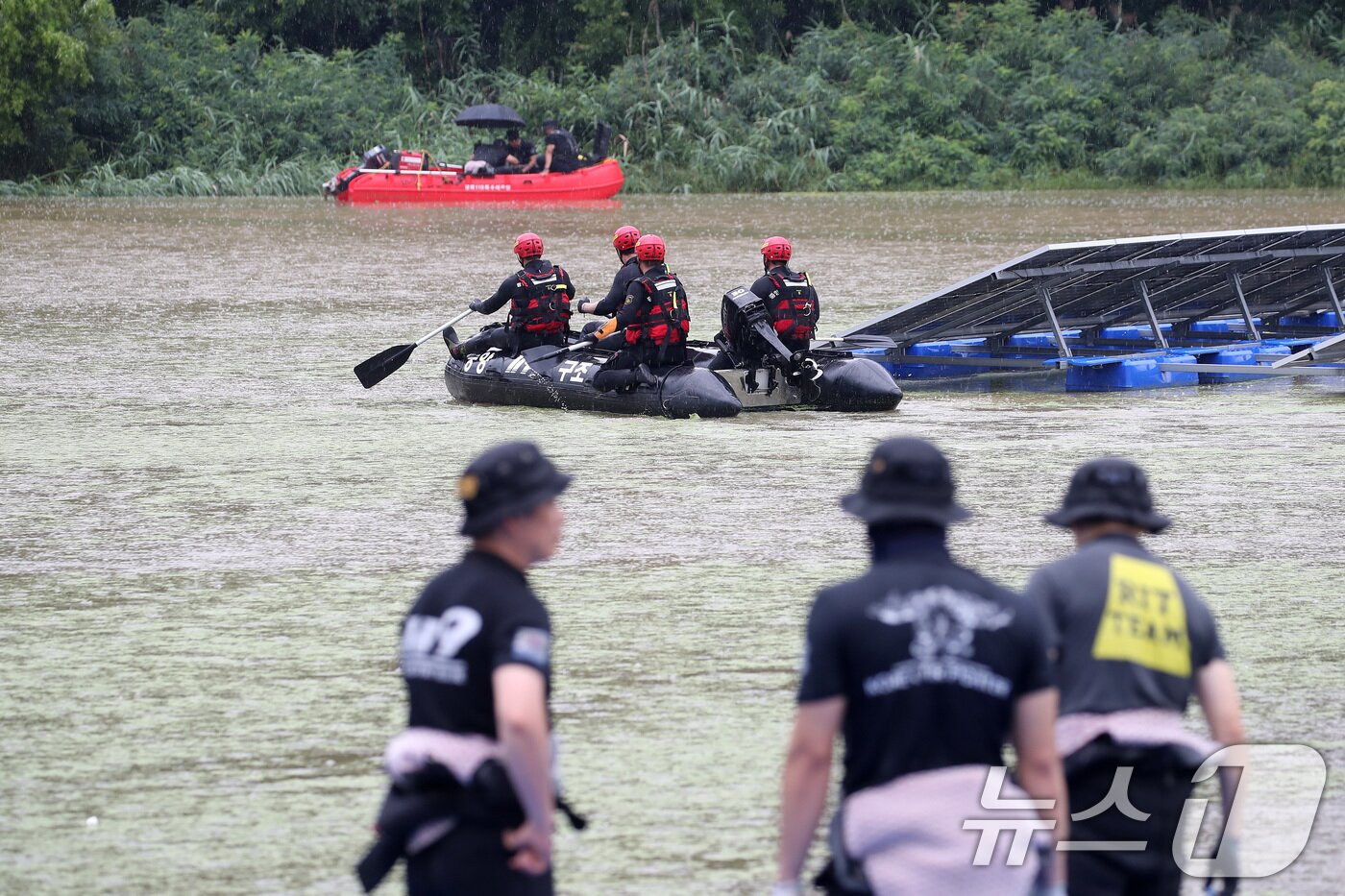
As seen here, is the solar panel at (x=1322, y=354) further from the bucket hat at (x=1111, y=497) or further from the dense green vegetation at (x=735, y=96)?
the dense green vegetation at (x=735, y=96)

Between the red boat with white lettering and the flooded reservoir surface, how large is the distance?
22.0 meters

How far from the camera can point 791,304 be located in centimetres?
1530

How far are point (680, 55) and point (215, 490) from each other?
143 feet

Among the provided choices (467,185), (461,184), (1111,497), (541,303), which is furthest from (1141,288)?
(461,184)

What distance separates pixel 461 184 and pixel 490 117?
1.63m

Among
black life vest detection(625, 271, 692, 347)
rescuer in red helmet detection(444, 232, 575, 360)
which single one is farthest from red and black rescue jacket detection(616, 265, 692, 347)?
rescuer in red helmet detection(444, 232, 575, 360)

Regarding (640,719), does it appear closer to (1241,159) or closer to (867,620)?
(867,620)

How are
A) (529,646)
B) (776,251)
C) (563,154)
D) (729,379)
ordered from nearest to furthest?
(529,646)
(729,379)
(776,251)
(563,154)

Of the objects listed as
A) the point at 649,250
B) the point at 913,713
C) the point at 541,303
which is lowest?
the point at 541,303

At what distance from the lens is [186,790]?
6203 millimetres

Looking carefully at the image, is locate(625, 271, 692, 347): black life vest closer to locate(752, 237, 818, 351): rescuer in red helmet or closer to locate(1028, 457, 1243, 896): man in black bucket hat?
locate(752, 237, 818, 351): rescuer in red helmet

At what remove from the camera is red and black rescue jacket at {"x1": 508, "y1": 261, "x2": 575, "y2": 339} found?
16078 mm

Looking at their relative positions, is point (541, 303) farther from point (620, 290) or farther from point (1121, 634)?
point (1121, 634)

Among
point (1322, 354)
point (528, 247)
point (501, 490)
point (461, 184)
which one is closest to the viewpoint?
point (501, 490)
